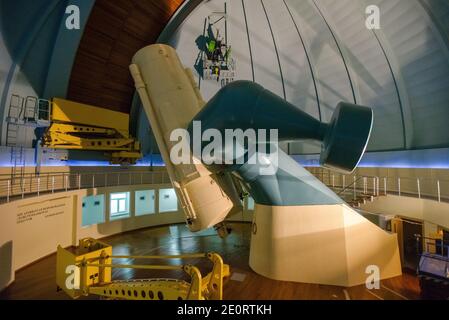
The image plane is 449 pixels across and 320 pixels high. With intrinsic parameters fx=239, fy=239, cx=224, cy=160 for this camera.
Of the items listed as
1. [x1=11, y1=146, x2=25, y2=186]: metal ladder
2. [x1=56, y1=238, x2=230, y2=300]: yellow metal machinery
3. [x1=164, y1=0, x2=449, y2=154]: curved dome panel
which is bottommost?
[x1=56, y1=238, x2=230, y2=300]: yellow metal machinery

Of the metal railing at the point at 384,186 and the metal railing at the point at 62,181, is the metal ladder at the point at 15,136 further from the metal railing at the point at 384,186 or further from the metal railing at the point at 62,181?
the metal railing at the point at 384,186

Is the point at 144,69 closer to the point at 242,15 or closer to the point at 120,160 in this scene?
the point at 120,160

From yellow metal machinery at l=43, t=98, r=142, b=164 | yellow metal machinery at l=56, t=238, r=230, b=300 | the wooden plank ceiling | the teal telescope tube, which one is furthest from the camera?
the wooden plank ceiling

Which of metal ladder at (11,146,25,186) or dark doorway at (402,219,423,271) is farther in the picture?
metal ladder at (11,146,25,186)

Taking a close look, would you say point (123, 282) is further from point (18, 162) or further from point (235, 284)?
point (18, 162)

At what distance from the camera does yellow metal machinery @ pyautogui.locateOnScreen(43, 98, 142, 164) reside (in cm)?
1029

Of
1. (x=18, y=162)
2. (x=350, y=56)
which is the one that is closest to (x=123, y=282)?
(x=18, y=162)

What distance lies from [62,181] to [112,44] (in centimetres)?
740

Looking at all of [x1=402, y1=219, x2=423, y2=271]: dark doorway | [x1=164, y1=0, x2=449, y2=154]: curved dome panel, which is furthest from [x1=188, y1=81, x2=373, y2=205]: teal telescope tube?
[x1=164, y1=0, x2=449, y2=154]: curved dome panel

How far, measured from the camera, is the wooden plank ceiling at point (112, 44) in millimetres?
11750

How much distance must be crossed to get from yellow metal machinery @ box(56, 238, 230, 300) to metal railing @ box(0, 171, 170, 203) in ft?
13.1

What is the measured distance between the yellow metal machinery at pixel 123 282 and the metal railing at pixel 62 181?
398cm

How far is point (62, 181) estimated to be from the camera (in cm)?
1098

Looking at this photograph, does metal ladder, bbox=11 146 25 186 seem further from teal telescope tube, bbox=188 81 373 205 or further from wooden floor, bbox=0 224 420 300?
teal telescope tube, bbox=188 81 373 205
